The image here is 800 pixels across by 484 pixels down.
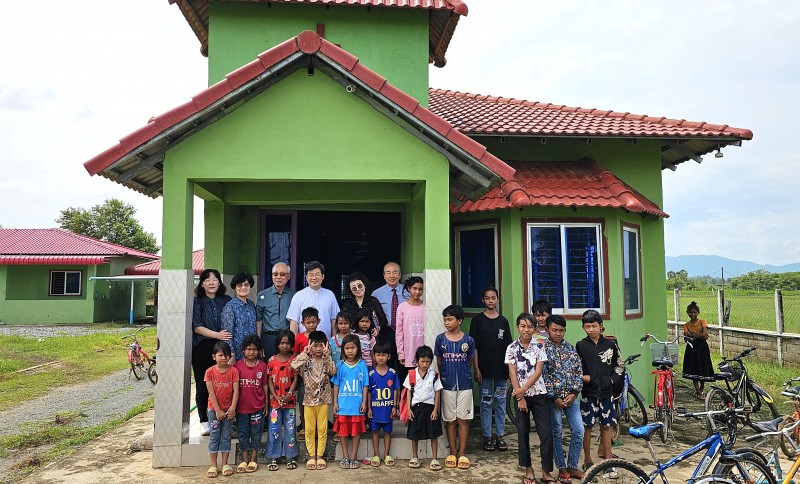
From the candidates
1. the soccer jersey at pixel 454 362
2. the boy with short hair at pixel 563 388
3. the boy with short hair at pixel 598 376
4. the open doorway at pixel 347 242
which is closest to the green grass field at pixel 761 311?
the open doorway at pixel 347 242

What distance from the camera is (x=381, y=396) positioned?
212 inches

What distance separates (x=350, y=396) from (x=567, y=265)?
3.93 m

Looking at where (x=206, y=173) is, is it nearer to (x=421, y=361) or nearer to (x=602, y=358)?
(x=421, y=361)

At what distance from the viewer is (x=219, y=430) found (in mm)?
5211

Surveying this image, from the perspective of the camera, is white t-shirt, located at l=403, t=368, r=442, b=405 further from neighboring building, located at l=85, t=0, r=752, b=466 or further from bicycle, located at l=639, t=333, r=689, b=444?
bicycle, located at l=639, t=333, r=689, b=444

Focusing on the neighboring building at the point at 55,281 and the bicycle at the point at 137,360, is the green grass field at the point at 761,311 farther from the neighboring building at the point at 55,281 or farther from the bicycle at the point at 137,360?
the neighboring building at the point at 55,281

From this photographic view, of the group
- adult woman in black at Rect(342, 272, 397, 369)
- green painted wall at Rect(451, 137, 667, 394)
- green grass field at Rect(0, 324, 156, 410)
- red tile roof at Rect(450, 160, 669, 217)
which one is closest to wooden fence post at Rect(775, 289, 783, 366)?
green painted wall at Rect(451, 137, 667, 394)

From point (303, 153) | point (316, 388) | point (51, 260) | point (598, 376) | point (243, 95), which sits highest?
point (243, 95)

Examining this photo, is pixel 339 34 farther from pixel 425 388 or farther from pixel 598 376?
pixel 598 376

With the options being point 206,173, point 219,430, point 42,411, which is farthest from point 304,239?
point 42,411

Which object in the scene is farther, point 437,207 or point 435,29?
point 435,29

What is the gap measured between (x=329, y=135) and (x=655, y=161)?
582 cm

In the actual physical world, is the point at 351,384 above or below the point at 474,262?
below

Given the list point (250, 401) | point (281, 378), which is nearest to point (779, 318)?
point (281, 378)
